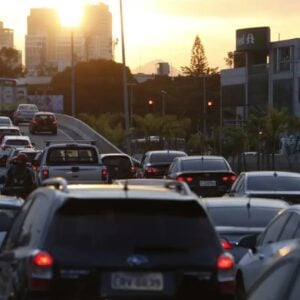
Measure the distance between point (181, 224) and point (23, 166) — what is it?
511 inches

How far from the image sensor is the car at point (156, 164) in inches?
1448

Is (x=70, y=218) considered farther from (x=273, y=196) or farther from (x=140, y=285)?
(x=273, y=196)

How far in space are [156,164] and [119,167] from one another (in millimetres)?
2075

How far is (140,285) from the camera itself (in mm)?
8164

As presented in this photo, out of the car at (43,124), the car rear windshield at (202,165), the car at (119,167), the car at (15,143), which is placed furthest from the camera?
the car at (43,124)

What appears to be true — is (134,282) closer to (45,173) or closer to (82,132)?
(45,173)

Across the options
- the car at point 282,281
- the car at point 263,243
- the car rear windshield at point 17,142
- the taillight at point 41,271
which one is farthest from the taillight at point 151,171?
the car at point 282,281

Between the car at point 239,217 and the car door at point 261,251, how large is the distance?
1243 mm

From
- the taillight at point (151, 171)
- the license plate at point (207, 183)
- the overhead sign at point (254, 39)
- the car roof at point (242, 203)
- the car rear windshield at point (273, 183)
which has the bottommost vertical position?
the taillight at point (151, 171)

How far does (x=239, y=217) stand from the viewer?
1427 centimetres

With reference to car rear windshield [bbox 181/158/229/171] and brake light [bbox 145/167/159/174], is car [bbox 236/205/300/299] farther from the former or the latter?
brake light [bbox 145/167/159/174]

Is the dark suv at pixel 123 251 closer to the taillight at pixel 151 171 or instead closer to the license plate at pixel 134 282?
the license plate at pixel 134 282

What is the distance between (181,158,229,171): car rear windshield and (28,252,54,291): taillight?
21561mm

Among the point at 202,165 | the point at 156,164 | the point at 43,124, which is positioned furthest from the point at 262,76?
the point at 202,165
